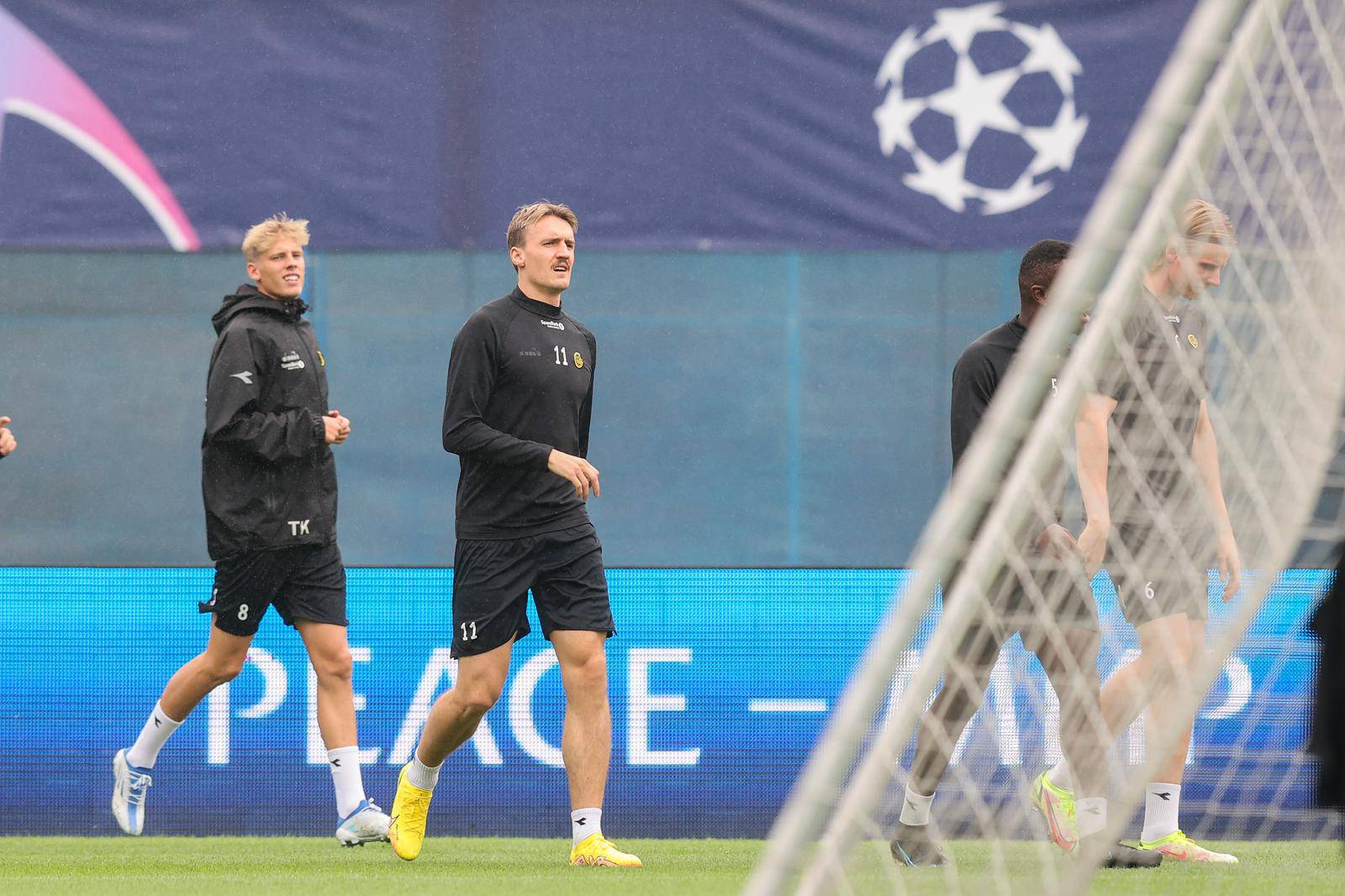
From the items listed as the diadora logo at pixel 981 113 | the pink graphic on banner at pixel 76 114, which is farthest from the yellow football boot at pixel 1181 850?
the pink graphic on banner at pixel 76 114

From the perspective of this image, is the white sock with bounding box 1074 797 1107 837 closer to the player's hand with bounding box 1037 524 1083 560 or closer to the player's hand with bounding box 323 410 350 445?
the player's hand with bounding box 1037 524 1083 560

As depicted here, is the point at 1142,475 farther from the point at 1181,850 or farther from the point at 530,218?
the point at 530,218

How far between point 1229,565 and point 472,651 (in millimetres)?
2368

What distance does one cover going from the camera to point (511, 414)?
5.55 metres

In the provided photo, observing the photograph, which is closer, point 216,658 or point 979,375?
point 979,375

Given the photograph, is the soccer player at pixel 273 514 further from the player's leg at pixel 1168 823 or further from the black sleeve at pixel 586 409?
the player's leg at pixel 1168 823

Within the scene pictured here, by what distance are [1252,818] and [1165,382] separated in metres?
3.49

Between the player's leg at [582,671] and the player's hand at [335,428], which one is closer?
the player's leg at [582,671]

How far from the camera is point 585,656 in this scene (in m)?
5.41

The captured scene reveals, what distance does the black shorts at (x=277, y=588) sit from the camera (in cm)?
589

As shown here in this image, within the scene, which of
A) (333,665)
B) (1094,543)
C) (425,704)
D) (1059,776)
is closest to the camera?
(1094,543)

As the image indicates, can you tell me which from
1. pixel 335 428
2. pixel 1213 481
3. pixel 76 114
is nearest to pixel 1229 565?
pixel 1213 481

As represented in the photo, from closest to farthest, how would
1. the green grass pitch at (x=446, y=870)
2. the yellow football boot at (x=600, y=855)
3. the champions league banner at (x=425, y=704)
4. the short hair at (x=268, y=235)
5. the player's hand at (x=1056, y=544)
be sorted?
the player's hand at (x=1056, y=544) → the green grass pitch at (x=446, y=870) → the yellow football boot at (x=600, y=855) → the short hair at (x=268, y=235) → the champions league banner at (x=425, y=704)

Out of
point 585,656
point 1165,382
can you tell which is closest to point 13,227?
point 585,656
